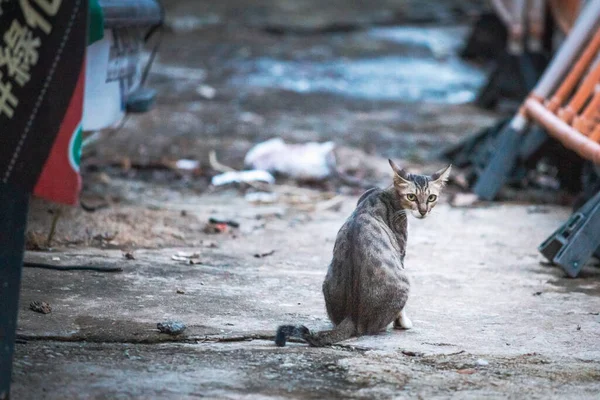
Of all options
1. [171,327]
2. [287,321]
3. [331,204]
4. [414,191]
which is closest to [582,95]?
[331,204]

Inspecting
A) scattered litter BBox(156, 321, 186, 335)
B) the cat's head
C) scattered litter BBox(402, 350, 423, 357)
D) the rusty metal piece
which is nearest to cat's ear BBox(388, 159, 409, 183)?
the cat's head

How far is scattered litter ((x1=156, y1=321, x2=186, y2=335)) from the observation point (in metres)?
3.48

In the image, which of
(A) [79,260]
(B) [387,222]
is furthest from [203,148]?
(B) [387,222]

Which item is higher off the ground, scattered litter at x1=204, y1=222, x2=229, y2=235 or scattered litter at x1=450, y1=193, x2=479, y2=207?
scattered litter at x1=204, y1=222, x2=229, y2=235

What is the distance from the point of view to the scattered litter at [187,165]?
23.2ft

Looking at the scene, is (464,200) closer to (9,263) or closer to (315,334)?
(315,334)

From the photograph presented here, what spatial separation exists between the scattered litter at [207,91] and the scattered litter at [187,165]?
225 centimetres

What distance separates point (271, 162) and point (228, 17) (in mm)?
6866

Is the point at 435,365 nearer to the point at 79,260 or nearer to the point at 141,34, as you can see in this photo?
the point at 79,260

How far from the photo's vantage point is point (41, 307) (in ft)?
11.9

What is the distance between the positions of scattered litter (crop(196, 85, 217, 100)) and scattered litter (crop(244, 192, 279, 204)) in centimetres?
309

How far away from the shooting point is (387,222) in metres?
3.91

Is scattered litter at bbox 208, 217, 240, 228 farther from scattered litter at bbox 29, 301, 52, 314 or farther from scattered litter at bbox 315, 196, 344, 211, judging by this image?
scattered litter at bbox 29, 301, 52, 314

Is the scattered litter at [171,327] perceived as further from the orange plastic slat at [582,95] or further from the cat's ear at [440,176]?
the orange plastic slat at [582,95]
